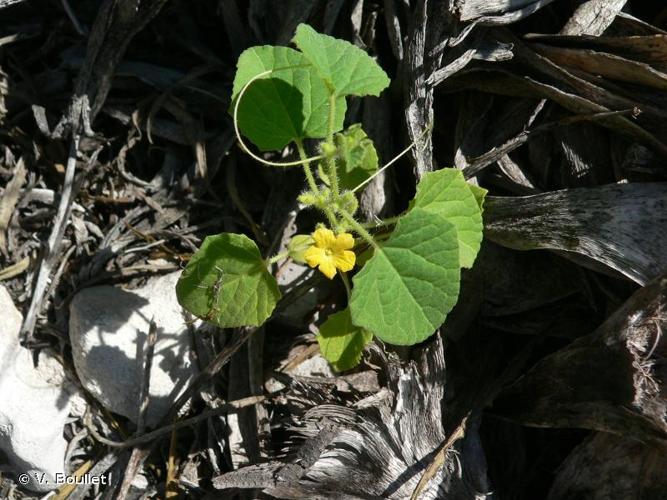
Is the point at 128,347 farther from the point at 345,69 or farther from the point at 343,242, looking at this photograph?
the point at 345,69

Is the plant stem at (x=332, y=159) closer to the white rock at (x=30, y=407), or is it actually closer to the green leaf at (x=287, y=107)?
the green leaf at (x=287, y=107)

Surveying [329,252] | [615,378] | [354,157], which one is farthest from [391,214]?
[615,378]

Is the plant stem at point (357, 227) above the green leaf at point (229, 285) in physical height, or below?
above

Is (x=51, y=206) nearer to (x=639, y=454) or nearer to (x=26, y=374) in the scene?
(x=26, y=374)

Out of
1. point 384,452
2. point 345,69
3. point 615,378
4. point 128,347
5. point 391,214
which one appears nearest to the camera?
point 615,378

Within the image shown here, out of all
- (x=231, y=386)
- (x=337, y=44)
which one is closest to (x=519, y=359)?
(x=231, y=386)

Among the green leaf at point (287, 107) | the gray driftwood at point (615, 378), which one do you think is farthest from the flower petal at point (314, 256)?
the gray driftwood at point (615, 378)

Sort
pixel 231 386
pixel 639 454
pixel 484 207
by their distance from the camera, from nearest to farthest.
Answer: pixel 639 454 → pixel 484 207 → pixel 231 386
